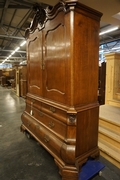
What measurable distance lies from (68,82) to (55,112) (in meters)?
0.47

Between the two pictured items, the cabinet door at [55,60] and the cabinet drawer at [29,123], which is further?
the cabinet drawer at [29,123]

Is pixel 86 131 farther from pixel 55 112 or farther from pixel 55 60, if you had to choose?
pixel 55 60

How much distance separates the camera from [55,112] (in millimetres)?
1612

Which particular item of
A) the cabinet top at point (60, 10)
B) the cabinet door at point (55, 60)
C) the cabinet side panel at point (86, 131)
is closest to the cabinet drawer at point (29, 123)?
the cabinet door at point (55, 60)

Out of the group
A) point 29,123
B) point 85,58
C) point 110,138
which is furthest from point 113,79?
point 29,123

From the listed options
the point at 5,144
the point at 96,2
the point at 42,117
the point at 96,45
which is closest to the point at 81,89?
the point at 96,45

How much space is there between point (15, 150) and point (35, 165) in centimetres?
57

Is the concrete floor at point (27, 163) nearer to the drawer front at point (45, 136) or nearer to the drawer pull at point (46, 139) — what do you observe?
the drawer front at point (45, 136)

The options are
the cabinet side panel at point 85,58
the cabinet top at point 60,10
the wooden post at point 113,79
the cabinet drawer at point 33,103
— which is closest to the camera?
the cabinet top at point 60,10

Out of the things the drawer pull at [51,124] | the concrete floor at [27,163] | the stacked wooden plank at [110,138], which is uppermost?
the drawer pull at [51,124]

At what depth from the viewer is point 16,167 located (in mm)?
1757

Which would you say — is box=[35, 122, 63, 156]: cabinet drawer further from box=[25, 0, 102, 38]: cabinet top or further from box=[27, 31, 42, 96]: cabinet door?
box=[25, 0, 102, 38]: cabinet top

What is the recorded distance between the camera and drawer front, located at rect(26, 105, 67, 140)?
1.50 m

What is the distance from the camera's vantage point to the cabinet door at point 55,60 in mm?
1456
